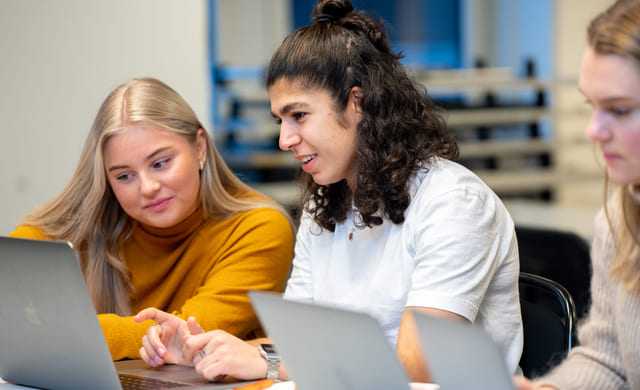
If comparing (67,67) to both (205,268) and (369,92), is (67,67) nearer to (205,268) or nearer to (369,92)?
(205,268)

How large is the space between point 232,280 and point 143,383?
1.42 feet

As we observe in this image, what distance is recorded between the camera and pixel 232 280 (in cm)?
162

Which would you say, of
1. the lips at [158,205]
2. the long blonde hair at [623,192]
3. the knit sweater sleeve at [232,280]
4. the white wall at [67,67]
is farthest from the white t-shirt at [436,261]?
the white wall at [67,67]

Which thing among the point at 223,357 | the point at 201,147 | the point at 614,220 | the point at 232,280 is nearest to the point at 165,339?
the point at 223,357

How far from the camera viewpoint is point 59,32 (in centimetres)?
261

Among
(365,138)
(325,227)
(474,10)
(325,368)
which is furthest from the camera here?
(474,10)

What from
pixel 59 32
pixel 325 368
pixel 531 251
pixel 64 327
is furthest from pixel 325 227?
pixel 59 32

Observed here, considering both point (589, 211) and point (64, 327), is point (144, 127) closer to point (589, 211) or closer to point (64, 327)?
point (64, 327)

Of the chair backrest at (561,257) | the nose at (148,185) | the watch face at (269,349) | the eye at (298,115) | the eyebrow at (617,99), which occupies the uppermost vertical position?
the eyebrow at (617,99)

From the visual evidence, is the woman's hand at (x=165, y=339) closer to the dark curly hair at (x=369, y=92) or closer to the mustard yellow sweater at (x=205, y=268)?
the mustard yellow sweater at (x=205, y=268)

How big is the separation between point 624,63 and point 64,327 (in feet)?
2.74

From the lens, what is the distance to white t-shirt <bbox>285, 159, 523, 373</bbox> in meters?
1.26

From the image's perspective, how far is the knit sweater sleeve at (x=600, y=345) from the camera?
1.10 metres

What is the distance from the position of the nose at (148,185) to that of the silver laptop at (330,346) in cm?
83
